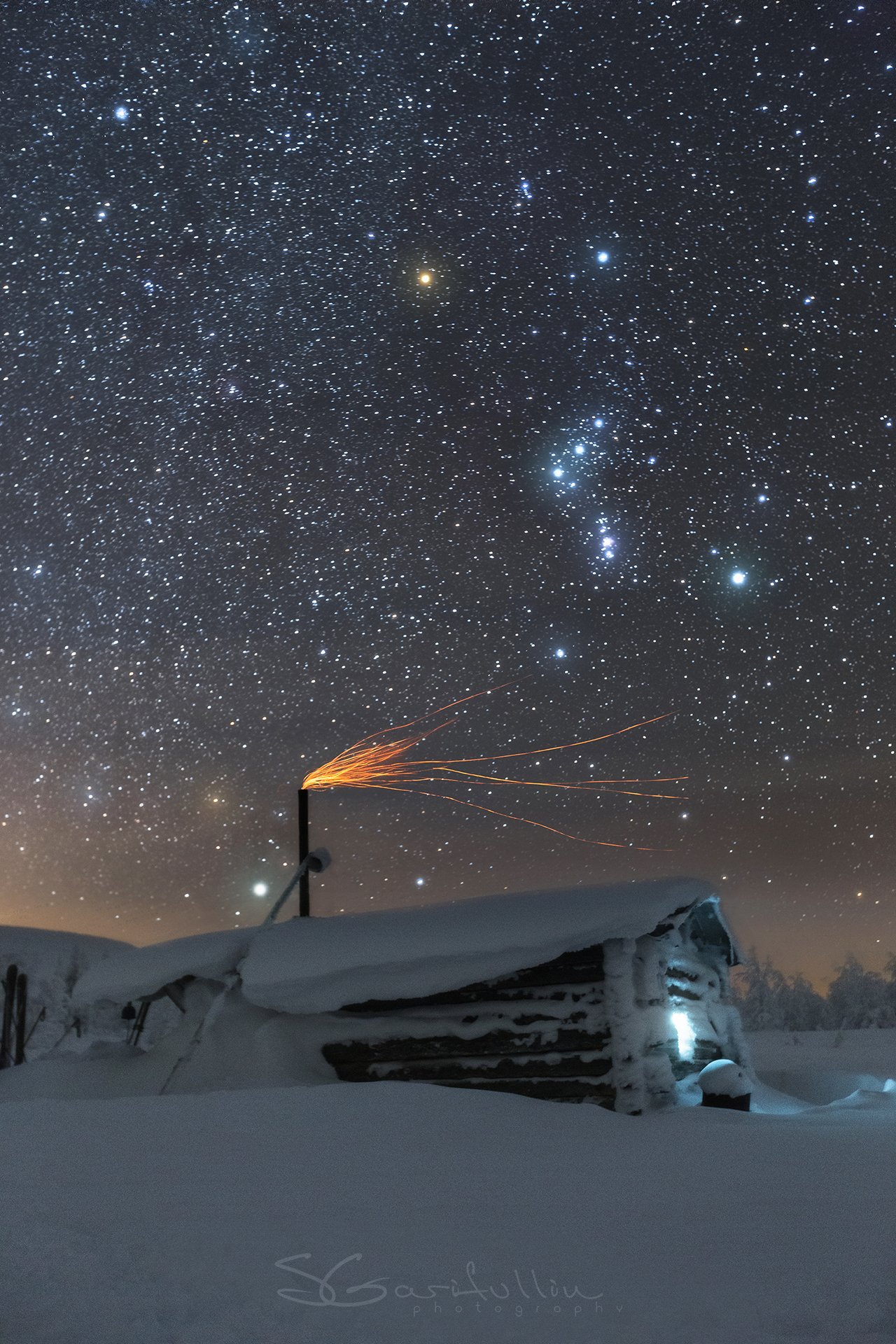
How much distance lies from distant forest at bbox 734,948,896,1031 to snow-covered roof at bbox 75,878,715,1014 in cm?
4423

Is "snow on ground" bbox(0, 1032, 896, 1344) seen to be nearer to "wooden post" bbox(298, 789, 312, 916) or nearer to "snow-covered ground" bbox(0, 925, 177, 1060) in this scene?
"wooden post" bbox(298, 789, 312, 916)

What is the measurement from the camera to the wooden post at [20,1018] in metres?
17.2

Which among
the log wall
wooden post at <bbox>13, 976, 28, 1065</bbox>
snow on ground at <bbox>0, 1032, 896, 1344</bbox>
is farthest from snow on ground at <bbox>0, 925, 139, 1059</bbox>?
snow on ground at <bbox>0, 1032, 896, 1344</bbox>

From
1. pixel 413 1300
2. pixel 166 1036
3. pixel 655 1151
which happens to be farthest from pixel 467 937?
pixel 413 1300

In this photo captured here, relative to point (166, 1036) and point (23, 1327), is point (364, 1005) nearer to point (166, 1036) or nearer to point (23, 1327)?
point (166, 1036)

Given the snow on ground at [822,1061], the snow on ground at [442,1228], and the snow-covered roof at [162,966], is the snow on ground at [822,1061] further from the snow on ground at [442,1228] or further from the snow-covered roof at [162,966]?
the snow-covered roof at [162,966]

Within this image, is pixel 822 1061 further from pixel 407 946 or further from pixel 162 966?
pixel 162 966

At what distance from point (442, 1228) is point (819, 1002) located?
2268 inches

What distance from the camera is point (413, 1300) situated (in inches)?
165

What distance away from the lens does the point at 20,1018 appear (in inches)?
691

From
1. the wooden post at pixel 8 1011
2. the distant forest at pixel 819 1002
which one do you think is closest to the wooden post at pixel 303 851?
the wooden post at pixel 8 1011

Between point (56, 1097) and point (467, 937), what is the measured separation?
5.04 m

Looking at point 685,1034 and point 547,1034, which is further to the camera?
point 685,1034

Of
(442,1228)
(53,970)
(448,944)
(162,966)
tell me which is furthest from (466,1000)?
(53,970)
